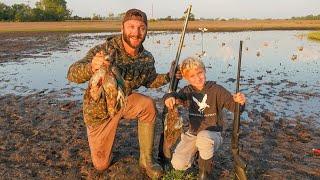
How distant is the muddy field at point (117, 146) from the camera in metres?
6.55

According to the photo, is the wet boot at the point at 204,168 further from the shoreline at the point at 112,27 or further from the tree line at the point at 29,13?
the tree line at the point at 29,13

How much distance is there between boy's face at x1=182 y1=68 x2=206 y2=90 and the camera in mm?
6051

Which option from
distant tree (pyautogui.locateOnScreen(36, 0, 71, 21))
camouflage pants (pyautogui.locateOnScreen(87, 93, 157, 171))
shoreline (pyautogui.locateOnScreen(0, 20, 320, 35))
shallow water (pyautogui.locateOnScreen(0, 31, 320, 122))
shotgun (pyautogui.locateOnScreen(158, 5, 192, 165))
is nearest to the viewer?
shotgun (pyautogui.locateOnScreen(158, 5, 192, 165))

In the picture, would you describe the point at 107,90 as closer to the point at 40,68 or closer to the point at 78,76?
the point at 78,76

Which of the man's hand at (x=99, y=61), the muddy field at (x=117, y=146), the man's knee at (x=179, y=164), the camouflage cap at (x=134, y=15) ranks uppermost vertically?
the camouflage cap at (x=134, y=15)

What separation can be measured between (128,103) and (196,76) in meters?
1.17

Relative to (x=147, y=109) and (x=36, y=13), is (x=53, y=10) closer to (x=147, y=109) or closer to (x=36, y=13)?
(x=36, y=13)

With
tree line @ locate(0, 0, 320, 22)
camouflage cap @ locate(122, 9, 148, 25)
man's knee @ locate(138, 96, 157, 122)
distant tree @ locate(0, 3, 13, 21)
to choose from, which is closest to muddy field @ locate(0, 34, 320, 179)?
man's knee @ locate(138, 96, 157, 122)

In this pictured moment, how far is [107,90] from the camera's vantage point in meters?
5.60

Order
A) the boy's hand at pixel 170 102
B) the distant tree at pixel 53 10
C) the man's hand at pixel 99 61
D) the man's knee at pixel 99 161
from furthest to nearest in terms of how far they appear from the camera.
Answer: the distant tree at pixel 53 10
the man's knee at pixel 99 161
the boy's hand at pixel 170 102
the man's hand at pixel 99 61

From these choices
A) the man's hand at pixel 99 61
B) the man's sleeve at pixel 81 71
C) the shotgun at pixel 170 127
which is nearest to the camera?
the man's hand at pixel 99 61

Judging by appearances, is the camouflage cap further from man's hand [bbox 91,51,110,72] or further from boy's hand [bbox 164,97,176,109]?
boy's hand [bbox 164,97,176,109]

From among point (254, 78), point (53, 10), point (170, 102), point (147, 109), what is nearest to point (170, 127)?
point (170, 102)

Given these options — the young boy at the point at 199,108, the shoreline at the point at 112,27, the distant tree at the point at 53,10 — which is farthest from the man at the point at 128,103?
the distant tree at the point at 53,10
